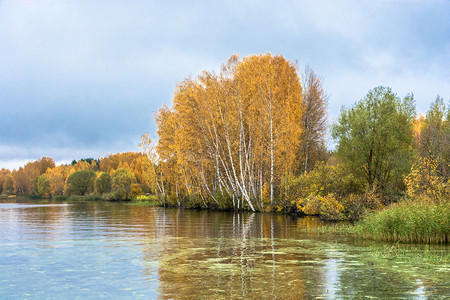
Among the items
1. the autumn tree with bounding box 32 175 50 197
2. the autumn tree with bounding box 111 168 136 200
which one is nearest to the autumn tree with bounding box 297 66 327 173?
the autumn tree with bounding box 111 168 136 200

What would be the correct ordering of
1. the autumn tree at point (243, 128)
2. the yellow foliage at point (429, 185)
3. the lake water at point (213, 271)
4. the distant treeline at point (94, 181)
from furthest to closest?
the distant treeline at point (94, 181), the autumn tree at point (243, 128), the yellow foliage at point (429, 185), the lake water at point (213, 271)

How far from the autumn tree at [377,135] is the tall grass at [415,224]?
20.3 m

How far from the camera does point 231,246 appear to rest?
16875 mm

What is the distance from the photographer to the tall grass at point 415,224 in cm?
1688

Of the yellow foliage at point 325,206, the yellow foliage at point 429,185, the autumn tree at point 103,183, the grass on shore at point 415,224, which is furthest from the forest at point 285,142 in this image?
the autumn tree at point 103,183

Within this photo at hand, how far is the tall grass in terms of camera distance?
16.9 metres

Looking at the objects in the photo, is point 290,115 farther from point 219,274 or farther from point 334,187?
point 219,274

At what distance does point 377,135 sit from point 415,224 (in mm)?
22952

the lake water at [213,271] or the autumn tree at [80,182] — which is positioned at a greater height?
the autumn tree at [80,182]

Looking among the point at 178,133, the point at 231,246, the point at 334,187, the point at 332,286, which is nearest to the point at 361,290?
the point at 332,286

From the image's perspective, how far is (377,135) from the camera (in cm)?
3878

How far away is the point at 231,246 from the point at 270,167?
25656 mm

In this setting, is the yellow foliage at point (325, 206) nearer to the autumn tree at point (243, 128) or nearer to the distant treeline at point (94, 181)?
the autumn tree at point (243, 128)

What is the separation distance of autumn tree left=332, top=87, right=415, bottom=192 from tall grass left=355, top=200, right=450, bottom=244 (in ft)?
66.6
